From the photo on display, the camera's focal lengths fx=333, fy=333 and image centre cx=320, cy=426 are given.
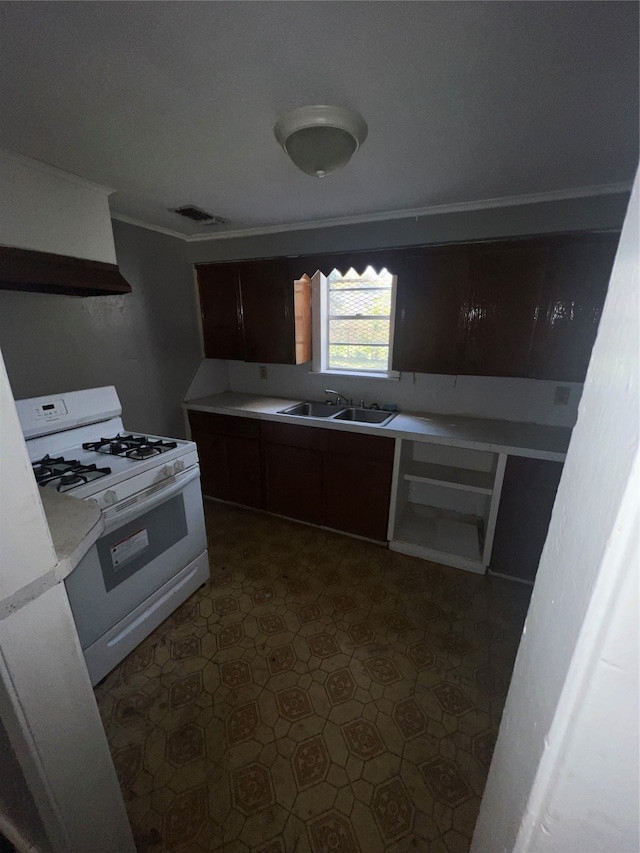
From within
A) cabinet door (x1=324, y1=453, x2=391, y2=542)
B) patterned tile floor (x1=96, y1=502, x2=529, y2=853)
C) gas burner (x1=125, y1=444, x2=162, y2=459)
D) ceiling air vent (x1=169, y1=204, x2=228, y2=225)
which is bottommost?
patterned tile floor (x1=96, y1=502, x2=529, y2=853)

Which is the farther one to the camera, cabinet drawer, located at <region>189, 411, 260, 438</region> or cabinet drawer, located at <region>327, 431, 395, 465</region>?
cabinet drawer, located at <region>189, 411, 260, 438</region>

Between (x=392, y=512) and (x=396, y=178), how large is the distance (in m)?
1.91

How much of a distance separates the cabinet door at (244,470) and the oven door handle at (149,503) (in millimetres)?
760

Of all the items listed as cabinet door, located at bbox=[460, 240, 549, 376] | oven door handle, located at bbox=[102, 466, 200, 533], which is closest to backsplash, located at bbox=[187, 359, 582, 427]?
cabinet door, located at bbox=[460, 240, 549, 376]

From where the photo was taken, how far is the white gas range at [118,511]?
140 centimetres

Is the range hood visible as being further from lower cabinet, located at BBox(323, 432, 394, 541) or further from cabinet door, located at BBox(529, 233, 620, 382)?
cabinet door, located at BBox(529, 233, 620, 382)

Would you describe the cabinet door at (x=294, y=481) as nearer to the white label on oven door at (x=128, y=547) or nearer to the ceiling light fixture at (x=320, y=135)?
the white label on oven door at (x=128, y=547)

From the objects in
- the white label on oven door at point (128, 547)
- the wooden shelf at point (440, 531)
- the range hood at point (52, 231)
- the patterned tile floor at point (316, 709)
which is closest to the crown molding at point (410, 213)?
the range hood at point (52, 231)

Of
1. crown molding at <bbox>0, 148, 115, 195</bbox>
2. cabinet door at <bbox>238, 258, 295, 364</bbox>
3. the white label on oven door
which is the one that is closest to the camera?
crown molding at <bbox>0, 148, 115, 195</bbox>

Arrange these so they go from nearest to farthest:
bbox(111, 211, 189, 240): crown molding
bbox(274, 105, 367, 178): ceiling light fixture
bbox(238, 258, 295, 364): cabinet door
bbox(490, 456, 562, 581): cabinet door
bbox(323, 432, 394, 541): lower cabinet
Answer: bbox(274, 105, 367, 178): ceiling light fixture < bbox(490, 456, 562, 581): cabinet door < bbox(111, 211, 189, 240): crown molding < bbox(323, 432, 394, 541): lower cabinet < bbox(238, 258, 295, 364): cabinet door

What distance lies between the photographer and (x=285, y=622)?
71.5 inches

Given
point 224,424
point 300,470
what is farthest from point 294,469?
point 224,424

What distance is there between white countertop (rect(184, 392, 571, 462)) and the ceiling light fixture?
4.65ft

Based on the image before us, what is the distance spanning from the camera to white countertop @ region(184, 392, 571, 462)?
188 centimetres
